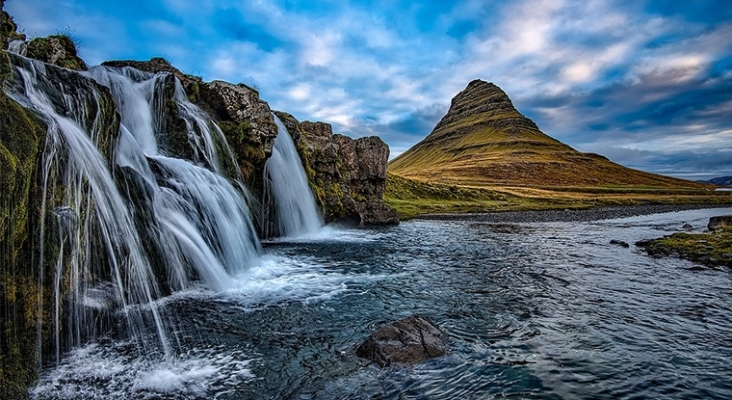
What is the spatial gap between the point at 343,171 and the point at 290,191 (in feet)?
41.4

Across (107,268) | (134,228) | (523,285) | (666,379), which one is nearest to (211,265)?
(134,228)

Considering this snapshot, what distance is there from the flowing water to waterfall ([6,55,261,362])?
80cm

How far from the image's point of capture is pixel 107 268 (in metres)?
11.1

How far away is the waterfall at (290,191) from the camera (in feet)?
101

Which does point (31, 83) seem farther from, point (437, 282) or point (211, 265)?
point (437, 282)

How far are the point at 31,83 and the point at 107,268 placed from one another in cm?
648

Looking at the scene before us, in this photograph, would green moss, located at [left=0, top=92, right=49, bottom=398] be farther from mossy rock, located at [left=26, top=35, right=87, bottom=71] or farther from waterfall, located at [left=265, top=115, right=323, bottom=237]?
waterfall, located at [left=265, top=115, right=323, bottom=237]

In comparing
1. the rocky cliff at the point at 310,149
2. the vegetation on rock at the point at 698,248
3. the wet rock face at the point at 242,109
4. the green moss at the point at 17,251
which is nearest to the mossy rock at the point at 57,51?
the rocky cliff at the point at 310,149

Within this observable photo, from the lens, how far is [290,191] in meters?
32.2

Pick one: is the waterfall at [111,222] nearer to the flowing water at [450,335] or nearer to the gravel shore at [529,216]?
the flowing water at [450,335]

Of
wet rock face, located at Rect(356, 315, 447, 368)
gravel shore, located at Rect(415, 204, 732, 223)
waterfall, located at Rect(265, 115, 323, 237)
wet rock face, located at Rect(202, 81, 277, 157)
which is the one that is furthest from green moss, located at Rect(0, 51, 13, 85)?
gravel shore, located at Rect(415, 204, 732, 223)

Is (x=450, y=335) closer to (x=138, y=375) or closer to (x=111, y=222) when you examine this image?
(x=138, y=375)

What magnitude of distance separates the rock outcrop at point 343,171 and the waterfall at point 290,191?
5.18ft

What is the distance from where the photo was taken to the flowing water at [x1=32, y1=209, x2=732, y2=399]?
8000 millimetres
